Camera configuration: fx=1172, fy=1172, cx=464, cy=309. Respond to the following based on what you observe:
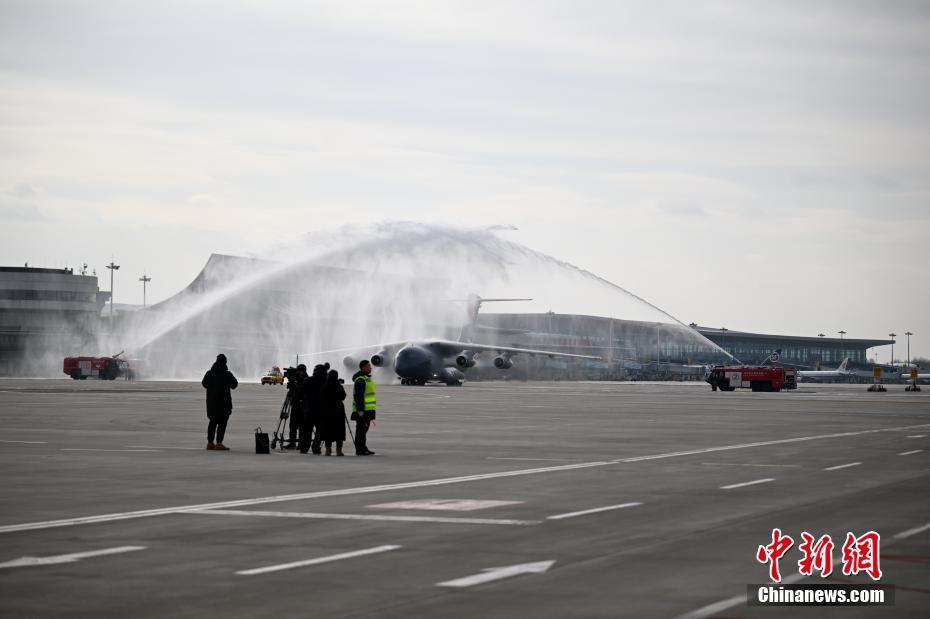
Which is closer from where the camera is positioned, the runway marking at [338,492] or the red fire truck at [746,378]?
the runway marking at [338,492]

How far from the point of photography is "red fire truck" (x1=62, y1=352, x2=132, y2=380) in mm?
98250

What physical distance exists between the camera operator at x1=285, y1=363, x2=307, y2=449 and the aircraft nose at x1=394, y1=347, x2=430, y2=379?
2341 inches

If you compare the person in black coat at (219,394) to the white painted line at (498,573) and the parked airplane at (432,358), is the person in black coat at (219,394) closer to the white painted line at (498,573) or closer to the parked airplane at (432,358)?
the white painted line at (498,573)

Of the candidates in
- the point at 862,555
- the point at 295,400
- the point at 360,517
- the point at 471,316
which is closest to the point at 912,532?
the point at 862,555

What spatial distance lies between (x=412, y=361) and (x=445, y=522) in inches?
2868

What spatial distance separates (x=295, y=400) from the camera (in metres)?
28.0

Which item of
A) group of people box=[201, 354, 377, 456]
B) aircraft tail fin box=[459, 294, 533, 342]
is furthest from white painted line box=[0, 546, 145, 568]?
aircraft tail fin box=[459, 294, 533, 342]

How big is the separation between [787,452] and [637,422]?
42.8 ft

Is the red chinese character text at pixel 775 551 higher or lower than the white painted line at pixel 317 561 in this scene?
higher

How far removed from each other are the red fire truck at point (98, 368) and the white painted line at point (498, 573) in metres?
91.1

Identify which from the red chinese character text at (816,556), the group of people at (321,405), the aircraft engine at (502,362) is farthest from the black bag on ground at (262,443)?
the aircraft engine at (502,362)

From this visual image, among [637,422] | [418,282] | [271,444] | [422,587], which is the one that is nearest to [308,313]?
[418,282]

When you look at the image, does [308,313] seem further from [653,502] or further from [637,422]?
[653,502]

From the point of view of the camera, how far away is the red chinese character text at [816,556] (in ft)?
38.4
